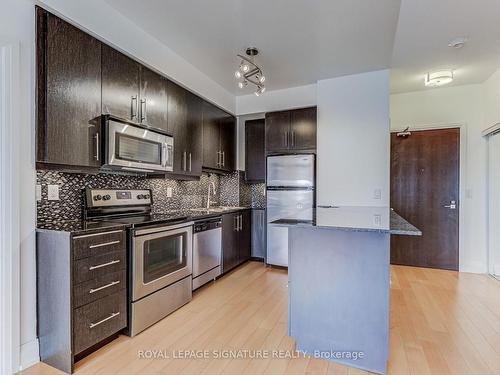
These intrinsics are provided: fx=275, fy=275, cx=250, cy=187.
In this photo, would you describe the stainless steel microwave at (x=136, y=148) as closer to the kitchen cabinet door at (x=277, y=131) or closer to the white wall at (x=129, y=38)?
the white wall at (x=129, y=38)

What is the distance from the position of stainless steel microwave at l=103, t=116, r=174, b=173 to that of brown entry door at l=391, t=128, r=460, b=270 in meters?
3.47

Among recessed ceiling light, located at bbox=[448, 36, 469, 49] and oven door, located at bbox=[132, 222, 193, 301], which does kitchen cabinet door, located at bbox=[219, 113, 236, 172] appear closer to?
oven door, located at bbox=[132, 222, 193, 301]

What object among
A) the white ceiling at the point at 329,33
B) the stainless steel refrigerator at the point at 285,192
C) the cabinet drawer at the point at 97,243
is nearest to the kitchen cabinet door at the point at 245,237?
the stainless steel refrigerator at the point at 285,192

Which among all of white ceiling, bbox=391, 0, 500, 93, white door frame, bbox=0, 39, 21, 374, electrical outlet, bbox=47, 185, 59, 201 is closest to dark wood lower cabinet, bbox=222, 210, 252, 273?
electrical outlet, bbox=47, 185, 59, 201

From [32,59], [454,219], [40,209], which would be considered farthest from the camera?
[454,219]

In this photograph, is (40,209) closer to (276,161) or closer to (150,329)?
(150,329)

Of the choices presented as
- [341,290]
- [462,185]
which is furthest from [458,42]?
[341,290]

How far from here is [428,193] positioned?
4.16 meters

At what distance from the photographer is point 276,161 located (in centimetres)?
407

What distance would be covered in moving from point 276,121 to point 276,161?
0.62 m

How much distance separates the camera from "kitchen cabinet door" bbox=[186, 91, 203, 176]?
3406mm


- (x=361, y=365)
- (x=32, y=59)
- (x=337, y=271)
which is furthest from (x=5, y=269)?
(x=361, y=365)

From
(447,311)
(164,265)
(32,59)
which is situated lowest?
(447,311)

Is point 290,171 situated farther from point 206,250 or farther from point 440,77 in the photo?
point 440,77
